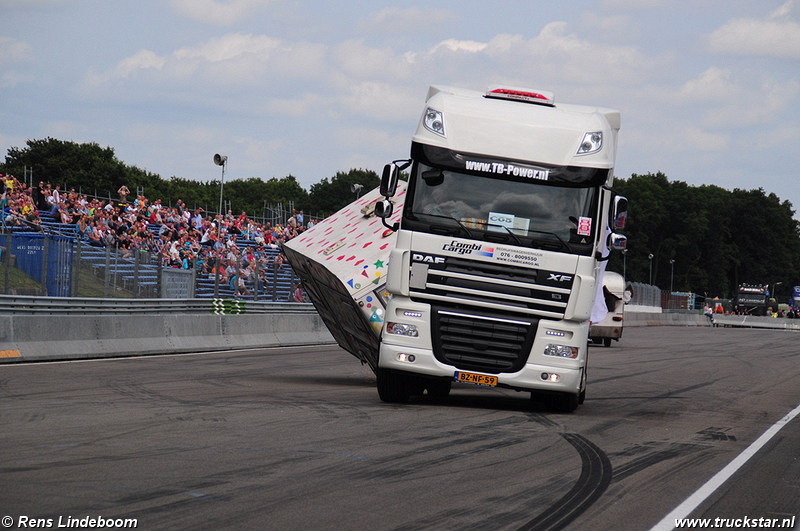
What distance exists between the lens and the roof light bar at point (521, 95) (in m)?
12.8

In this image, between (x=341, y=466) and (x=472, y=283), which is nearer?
(x=341, y=466)

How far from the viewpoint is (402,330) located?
11961mm

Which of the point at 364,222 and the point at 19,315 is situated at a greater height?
the point at 364,222

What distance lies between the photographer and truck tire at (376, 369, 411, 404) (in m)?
12.6

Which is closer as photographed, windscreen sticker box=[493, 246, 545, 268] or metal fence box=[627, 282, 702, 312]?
windscreen sticker box=[493, 246, 545, 268]

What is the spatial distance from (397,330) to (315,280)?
146 inches

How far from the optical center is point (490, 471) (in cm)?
801

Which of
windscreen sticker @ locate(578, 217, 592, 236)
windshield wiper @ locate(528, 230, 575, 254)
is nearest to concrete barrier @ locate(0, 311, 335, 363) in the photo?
windshield wiper @ locate(528, 230, 575, 254)

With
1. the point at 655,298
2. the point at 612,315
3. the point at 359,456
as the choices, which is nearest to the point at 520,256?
the point at 359,456

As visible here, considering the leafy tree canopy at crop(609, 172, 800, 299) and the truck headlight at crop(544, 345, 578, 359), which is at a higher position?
the leafy tree canopy at crop(609, 172, 800, 299)

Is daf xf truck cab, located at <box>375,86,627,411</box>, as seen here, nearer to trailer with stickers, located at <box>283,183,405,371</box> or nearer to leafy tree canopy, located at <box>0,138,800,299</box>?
trailer with stickers, located at <box>283,183,405,371</box>

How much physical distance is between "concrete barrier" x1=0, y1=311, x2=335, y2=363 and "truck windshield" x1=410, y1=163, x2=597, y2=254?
865 cm

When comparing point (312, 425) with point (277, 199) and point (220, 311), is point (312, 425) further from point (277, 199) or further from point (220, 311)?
point (277, 199)

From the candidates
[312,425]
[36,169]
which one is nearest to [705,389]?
[312,425]
